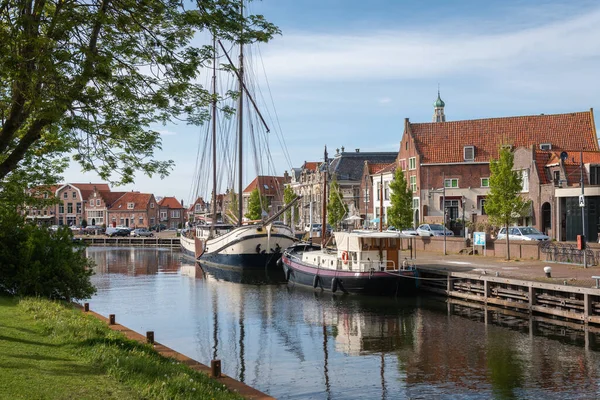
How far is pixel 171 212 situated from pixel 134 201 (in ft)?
40.2

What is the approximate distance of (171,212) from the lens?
14975 centimetres

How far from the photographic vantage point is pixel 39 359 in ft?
43.2

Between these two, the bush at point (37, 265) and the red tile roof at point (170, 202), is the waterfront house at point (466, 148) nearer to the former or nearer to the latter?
the bush at point (37, 265)

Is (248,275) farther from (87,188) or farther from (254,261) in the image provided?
(87,188)

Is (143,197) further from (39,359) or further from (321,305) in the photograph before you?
(39,359)

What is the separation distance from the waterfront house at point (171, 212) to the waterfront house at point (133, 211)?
7707 mm

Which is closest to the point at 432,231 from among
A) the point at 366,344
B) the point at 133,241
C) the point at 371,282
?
the point at 371,282

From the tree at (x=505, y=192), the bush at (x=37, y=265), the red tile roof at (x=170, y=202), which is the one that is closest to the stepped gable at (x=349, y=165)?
the red tile roof at (x=170, y=202)

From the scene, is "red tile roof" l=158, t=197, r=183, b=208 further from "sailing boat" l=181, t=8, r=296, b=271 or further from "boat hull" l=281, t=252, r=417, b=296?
"boat hull" l=281, t=252, r=417, b=296

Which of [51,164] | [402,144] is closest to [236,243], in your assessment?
[402,144]

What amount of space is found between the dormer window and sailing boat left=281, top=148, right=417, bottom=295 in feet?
115

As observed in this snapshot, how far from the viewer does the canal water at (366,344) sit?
59.9ft

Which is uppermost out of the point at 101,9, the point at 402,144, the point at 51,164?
the point at 402,144

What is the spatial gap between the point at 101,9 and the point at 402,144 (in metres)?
65.7
